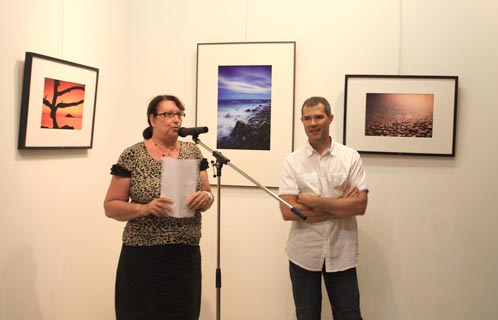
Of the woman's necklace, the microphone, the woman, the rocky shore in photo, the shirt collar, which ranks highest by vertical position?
the rocky shore in photo

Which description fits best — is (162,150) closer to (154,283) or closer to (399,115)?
(154,283)

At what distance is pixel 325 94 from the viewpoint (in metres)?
2.63

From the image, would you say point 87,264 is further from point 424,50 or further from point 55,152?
point 424,50

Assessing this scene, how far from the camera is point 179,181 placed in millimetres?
1628

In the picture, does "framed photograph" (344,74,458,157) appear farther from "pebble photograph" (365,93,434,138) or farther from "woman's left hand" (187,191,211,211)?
"woman's left hand" (187,191,211,211)

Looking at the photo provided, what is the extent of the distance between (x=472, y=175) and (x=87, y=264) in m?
2.58

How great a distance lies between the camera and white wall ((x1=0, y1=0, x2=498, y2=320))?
250 centimetres

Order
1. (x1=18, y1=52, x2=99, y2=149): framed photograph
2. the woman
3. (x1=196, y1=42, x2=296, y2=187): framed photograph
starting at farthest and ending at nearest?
(x1=196, y1=42, x2=296, y2=187): framed photograph, (x1=18, y1=52, x2=99, y2=149): framed photograph, the woman

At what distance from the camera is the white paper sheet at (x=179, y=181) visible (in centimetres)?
160

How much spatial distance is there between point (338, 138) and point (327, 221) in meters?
0.77

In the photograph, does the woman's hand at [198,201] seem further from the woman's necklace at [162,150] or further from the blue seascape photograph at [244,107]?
the blue seascape photograph at [244,107]

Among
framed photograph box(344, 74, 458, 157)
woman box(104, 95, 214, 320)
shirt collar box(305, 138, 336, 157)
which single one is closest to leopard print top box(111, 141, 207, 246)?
woman box(104, 95, 214, 320)

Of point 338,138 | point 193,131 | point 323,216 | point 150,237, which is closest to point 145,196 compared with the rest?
point 150,237

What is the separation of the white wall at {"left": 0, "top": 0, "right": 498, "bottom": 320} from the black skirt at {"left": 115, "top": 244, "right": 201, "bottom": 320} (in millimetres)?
669
